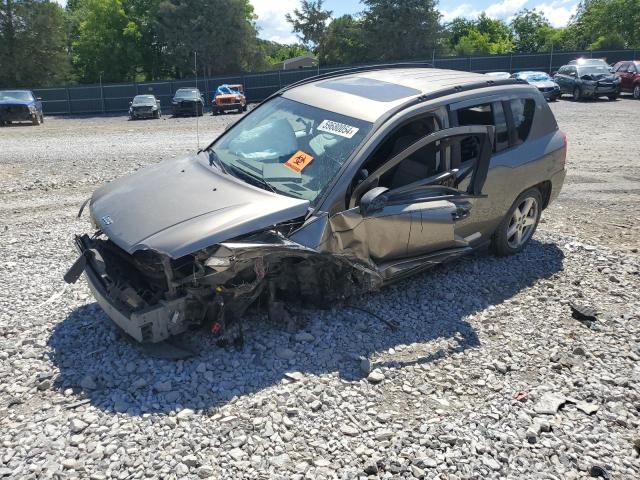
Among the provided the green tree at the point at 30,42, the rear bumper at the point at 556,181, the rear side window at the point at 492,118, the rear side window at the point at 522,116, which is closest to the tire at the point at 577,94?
the rear bumper at the point at 556,181

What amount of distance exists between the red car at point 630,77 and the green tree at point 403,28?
71.3 ft

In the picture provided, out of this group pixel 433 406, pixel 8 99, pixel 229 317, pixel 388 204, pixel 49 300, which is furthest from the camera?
pixel 8 99

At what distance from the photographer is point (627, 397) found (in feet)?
13.1

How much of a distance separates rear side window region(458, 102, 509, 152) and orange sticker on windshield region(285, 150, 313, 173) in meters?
1.59

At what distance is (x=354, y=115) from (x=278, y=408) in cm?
255

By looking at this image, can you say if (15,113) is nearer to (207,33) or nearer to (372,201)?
(372,201)

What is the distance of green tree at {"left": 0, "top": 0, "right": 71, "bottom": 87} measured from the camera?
44188 mm

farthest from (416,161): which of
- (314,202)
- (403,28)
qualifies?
(403,28)

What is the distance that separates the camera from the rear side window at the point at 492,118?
537 centimetres

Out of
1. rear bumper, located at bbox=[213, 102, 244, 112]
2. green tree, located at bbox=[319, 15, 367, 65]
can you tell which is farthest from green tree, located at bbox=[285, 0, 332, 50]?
rear bumper, located at bbox=[213, 102, 244, 112]

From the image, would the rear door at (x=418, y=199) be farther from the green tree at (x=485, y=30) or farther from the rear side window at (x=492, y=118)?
the green tree at (x=485, y=30)

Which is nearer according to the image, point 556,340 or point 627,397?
point 627,397

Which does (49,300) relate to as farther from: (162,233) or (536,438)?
(536,438)

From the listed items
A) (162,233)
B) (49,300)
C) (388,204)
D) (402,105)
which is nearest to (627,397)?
(388,204)
